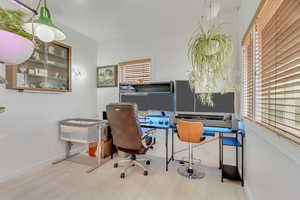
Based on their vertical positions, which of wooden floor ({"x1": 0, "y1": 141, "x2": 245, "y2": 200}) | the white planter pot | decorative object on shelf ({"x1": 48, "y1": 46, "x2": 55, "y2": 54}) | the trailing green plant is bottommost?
wooden floor ({"x1": 0, "y1": 141, "x2": 245, "y2": 200})

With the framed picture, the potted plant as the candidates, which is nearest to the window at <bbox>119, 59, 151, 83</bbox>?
the framed picture

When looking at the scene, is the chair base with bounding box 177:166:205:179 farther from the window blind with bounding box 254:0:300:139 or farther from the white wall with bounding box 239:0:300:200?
the window blind with bounding box 254:0:300:139

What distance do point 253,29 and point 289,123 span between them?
1.16 meters

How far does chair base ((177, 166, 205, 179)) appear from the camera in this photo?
2146 millimetres

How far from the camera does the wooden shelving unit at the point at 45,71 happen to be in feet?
6.69

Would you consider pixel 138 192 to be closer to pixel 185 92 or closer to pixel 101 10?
pixel 185 92

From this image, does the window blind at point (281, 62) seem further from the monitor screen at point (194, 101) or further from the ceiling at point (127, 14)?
the ceiling at point (127, 14)

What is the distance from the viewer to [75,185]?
193 centimetres

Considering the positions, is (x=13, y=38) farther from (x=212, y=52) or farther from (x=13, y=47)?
(x=212, y=52)

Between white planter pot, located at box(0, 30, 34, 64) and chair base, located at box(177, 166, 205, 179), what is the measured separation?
2.38 meters

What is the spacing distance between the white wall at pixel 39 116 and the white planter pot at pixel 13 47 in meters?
2.08

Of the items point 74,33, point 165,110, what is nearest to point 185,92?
point 165,110

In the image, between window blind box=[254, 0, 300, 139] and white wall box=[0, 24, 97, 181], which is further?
white wall box=[0, 24, 97, 181]

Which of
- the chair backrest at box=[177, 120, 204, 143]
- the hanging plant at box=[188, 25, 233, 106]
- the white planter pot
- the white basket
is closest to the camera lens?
the white planter pot
